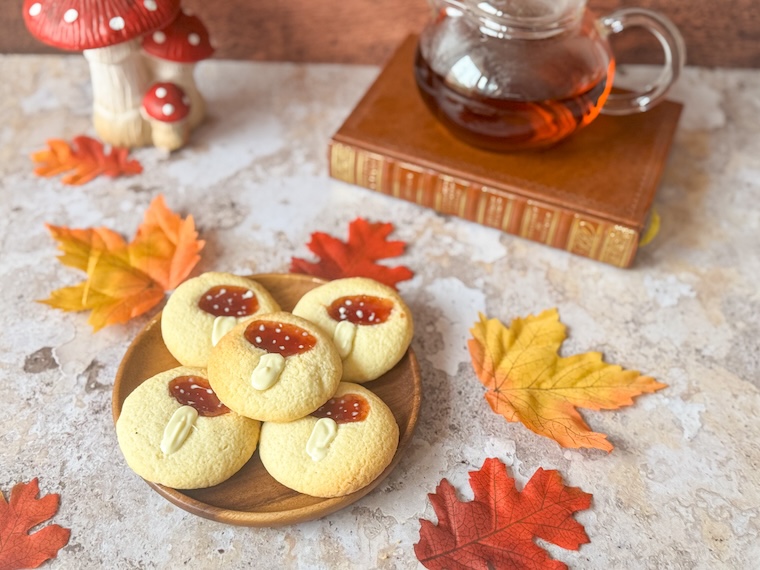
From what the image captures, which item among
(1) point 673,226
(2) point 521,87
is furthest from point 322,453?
(1) point 673,226

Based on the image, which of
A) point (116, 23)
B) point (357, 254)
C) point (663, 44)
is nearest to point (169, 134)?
point (116, 23)

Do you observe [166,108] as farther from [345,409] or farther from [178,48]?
[345,409]

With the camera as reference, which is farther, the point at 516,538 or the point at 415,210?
the point at 415,210

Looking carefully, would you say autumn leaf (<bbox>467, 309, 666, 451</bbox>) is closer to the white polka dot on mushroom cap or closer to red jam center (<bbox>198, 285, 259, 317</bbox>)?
red jam center (<bbox>198, 285, 259, 317</bbox>)

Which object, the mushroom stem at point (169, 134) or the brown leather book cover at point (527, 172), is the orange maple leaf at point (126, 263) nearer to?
the mushroom stem at point (169, 134)

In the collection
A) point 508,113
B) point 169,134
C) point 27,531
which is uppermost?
point 508,113

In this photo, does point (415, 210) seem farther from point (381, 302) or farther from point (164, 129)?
point (164, 129)

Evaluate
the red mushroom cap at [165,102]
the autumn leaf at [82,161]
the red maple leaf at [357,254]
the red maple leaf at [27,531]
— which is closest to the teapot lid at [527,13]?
the red maple leaf at [357,254]
